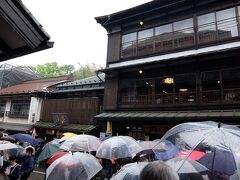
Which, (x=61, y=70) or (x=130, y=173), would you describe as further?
(x=61, y=70)

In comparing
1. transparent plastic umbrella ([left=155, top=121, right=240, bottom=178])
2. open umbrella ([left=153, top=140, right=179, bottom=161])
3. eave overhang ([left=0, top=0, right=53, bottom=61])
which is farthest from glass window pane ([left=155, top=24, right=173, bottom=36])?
eave overhang ([left=0, top=0, right=53, bottom=61])

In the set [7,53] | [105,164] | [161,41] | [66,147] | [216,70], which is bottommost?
[105,164]

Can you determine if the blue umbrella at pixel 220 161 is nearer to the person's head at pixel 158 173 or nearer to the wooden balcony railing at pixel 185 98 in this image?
the person's head at pixel 158 173

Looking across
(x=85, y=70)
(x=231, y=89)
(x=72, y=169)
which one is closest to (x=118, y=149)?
(x=72, y=169)

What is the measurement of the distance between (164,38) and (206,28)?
2.90 m

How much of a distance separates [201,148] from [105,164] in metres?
8.77

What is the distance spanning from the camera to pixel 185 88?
51.3ft

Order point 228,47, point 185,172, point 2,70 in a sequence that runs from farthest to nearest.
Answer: point 2,70 → point 228,47 → point 185,172

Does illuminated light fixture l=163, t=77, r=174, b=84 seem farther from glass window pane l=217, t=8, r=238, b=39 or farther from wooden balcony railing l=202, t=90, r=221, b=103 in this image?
glass window pane l=217, t=8, r=238, b=39

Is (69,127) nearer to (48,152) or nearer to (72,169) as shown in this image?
(48,152)

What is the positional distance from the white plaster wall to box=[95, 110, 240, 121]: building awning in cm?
964

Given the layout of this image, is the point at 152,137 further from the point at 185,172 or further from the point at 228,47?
the point at 185,172

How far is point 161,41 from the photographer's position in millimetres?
16188

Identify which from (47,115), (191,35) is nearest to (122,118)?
(191,35)
